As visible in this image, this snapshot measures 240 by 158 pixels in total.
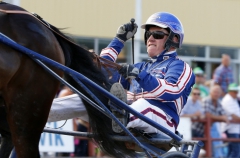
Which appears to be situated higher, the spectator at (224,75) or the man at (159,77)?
the man at (159,77)

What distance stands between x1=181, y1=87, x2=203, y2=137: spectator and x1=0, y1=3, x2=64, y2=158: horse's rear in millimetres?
4207

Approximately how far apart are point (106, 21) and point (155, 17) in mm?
4894

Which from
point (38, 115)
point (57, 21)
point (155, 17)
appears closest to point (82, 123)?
point (57, 21)

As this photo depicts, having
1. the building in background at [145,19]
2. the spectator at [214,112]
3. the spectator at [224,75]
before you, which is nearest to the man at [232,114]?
the spectator at [214,112]

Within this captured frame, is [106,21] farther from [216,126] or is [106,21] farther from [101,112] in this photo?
[101,112]

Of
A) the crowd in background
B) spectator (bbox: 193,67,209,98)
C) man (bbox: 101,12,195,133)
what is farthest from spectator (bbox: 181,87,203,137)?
man (bbox: 101,12,195,133)

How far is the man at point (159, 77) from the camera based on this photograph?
13.1 ft

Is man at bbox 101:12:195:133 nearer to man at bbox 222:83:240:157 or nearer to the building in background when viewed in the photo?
the building in background

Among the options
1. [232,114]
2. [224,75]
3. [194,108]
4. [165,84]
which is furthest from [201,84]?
[165,84]

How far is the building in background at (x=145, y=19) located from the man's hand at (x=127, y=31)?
10.9ft

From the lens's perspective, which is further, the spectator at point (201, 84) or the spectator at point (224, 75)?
the spectator at point (224, 75)

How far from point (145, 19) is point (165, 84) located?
5253 mm

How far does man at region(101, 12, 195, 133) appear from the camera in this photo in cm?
400

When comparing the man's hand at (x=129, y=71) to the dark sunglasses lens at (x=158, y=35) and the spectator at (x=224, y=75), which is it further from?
the spectator at (x=224, y=75)
